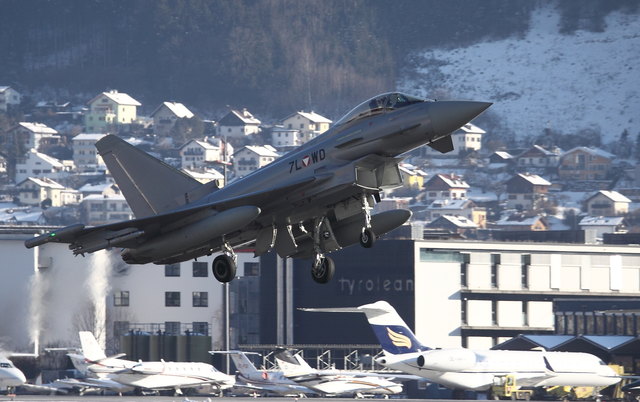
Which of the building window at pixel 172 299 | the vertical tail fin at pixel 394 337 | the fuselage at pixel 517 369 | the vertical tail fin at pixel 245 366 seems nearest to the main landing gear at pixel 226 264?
the fuselage at pixel 517 369

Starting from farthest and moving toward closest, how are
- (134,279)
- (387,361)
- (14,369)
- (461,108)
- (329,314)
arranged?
(134,279), (329,314), (14,369), (387,361), (461,108)

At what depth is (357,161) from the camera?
145 feet

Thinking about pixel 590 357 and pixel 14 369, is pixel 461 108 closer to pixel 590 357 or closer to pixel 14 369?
pixel 590 357

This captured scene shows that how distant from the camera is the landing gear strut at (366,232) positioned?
44.4 meters

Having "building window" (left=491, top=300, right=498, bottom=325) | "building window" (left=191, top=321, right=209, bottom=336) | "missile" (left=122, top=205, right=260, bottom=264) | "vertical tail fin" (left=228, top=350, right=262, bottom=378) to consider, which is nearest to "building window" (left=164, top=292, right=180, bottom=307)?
"building window" (left=191, top=321, right=209, bottom=336)

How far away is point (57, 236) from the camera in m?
45.6

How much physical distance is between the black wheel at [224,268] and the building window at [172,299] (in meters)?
71.3

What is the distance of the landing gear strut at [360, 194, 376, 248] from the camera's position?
44.4 meters

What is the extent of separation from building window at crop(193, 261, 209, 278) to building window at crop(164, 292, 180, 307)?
7.27 ft

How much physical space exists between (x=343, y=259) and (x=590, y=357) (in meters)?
23.7

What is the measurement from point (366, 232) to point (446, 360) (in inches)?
1456

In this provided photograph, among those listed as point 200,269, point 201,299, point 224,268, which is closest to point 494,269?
point 200,269

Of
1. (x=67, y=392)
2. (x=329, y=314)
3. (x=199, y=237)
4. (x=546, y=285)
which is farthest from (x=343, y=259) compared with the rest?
(x=199, y=237)

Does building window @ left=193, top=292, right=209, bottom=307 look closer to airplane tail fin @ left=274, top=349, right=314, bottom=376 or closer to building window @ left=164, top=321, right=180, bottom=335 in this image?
building window @ left=164, top=321, right=180, bottom=335
